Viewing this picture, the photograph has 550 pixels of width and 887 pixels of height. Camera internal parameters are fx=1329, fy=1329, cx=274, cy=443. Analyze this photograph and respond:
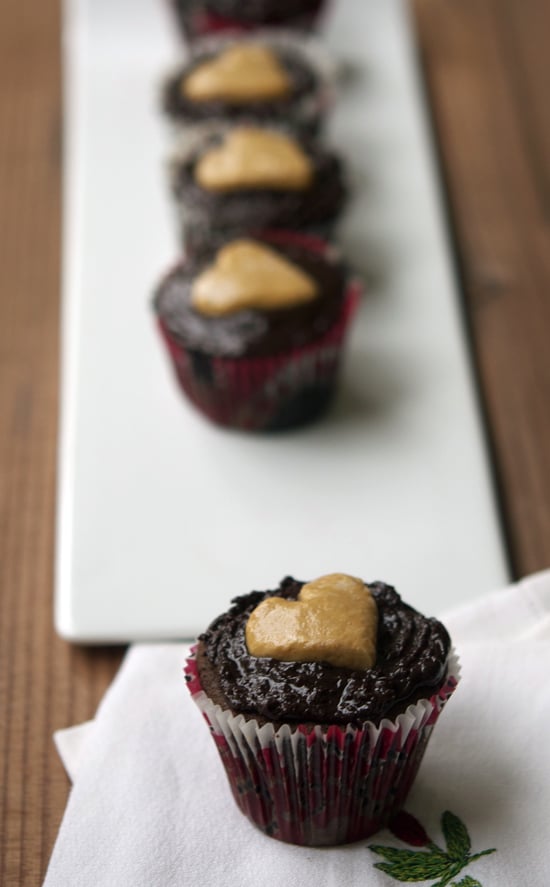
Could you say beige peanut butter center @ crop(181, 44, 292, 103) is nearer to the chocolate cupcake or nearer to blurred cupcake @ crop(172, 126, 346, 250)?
blurred cupcake @ crop(172, 126, 346, 250)

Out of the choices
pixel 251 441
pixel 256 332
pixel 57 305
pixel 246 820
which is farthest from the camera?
pixel 57 305

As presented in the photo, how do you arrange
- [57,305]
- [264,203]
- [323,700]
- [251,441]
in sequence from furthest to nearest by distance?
[57,305], [264,203], [251,441], [323,700]

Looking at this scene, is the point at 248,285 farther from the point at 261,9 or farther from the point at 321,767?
the point at 261,9

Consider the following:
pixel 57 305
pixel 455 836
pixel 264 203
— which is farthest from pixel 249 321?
pixel 455 836

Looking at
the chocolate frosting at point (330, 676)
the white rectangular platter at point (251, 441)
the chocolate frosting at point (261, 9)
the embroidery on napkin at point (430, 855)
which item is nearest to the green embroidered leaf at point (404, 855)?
the embroidery on napkin at point (430, 855)

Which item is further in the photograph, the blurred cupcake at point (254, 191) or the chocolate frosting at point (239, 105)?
the chocolate frosting at point (239, 105)

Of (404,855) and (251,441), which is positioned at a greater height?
(251,441)

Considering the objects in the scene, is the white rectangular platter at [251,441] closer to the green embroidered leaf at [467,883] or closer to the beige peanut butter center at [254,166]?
the beige peanut butter center at [254,166]

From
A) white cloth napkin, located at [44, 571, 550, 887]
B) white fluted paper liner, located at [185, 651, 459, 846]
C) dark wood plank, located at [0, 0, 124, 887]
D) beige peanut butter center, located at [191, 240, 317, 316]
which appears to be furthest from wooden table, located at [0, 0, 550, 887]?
beige peanut butter center, located at [191, 240, 317, 316]
